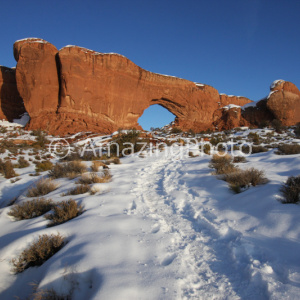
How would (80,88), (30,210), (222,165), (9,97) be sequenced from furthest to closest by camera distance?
(9,97) → (80,88) → (222,165) → (30,210)

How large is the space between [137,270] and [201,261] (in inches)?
30.4

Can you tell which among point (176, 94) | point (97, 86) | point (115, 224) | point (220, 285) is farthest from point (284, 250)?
point (176, 94)

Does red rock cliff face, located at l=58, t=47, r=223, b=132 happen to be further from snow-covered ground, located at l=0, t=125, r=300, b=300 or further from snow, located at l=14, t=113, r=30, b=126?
snow-covered ground, located at l=0, t=125, r=300, b=300

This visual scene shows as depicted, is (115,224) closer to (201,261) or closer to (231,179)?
(201,261)

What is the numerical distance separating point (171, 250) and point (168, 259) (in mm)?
179

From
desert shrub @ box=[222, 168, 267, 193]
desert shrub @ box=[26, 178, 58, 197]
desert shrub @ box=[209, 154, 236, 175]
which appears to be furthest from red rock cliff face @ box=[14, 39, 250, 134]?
desert shrub @ box=[222, 168, 267, 193]

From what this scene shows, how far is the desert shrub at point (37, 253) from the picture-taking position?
2137 millimetres

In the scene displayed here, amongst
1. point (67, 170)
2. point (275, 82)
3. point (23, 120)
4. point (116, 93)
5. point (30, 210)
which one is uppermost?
point (275, 82)

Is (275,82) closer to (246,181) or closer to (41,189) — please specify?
(246,181)

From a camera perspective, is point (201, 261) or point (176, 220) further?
point (176, 220)

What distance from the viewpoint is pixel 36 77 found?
985 inches

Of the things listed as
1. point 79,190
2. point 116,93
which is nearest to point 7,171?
point 79,190

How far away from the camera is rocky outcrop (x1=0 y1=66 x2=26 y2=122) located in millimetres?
28388

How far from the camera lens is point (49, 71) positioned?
83.8 ft
